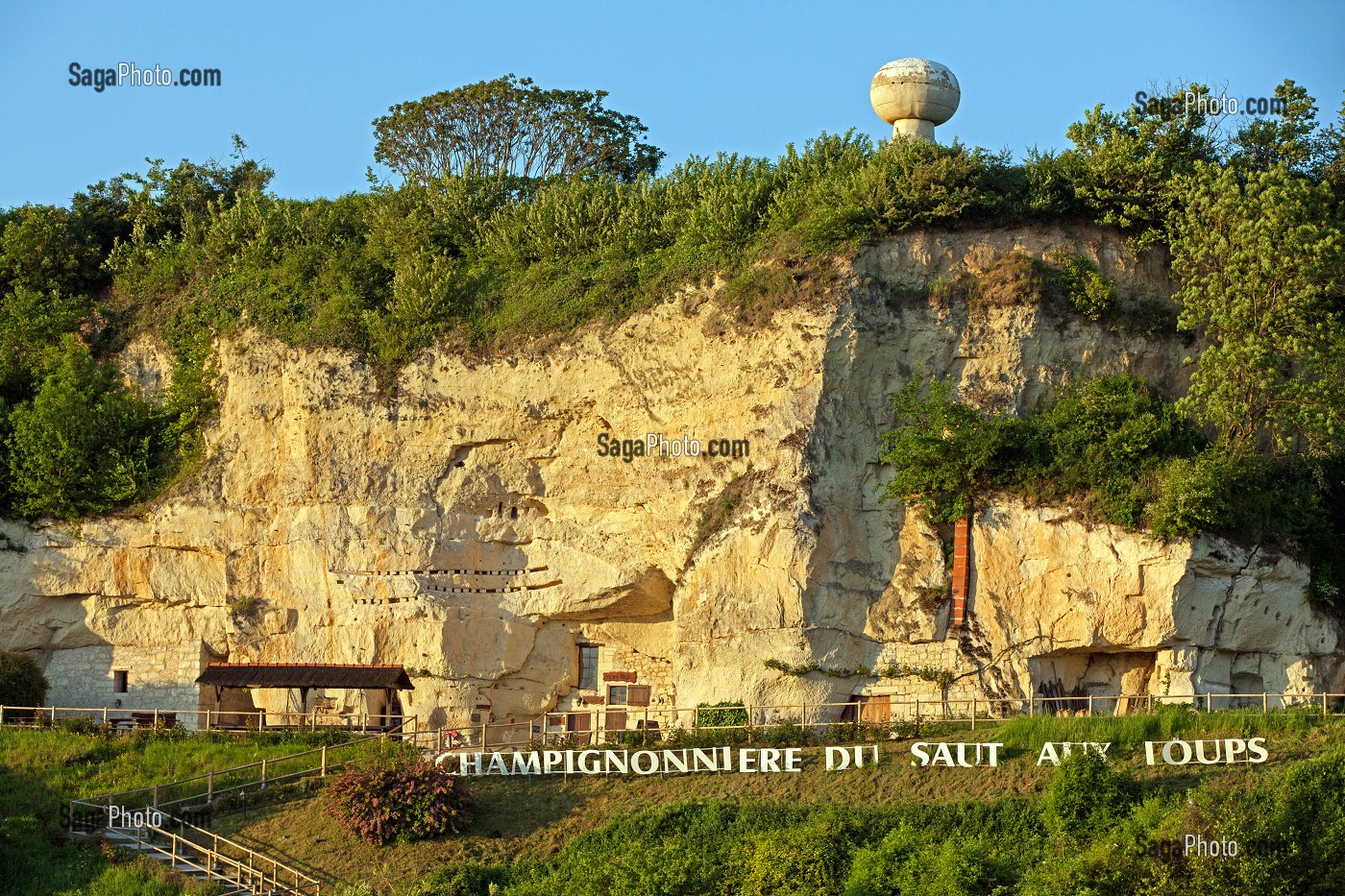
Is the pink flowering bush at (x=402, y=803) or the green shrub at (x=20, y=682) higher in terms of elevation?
the green shrub at (x=20, y=682)

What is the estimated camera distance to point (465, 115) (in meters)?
51.2

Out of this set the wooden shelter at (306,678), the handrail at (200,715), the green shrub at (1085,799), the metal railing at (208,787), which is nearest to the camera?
the green shrub at (1085,799)

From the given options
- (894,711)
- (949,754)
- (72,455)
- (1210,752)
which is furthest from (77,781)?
(1210,752)

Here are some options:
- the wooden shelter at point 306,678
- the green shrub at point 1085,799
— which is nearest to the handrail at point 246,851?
the wooden shelter at point 306,678

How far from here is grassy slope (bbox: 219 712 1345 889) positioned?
29.9 meters

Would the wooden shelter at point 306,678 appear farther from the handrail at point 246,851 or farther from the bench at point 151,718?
the handrail at point 246,851

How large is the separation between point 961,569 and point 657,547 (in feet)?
21.2

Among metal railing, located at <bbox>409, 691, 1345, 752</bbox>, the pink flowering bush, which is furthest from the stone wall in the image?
the pink flowering bush

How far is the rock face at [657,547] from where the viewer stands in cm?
3500

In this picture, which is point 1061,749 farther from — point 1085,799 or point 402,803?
point 402,803

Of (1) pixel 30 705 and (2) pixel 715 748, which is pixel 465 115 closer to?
(1) pixel 30 705

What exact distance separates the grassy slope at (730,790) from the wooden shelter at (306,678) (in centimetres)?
447

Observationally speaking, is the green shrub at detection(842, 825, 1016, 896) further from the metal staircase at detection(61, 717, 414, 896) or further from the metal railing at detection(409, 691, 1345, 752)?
the metal staircase at detection(61, 717, 414, 896)

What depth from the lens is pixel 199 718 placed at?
127ft
